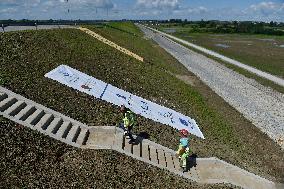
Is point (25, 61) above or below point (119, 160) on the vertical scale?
above

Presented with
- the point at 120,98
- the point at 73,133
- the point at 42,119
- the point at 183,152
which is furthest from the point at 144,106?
the point at 42,119

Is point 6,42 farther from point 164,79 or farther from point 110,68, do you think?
point 164,79

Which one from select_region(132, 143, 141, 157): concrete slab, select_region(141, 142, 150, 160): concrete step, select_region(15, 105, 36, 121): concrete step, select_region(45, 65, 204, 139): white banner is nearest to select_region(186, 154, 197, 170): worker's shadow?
select_region(141, 142, 150, 160): concrete step

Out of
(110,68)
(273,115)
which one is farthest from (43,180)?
(273,115)

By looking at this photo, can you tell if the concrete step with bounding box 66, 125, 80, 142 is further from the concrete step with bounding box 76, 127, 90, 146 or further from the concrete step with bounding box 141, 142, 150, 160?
the concrete step with bounding box 141, 142, 150, 160

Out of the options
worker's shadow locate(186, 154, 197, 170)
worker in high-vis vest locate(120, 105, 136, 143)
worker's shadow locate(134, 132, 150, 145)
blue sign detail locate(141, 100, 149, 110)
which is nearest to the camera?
worker's shadow locate(186, 154, 197, 170)

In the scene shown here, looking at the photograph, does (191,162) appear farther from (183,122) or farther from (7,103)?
(7,103)
